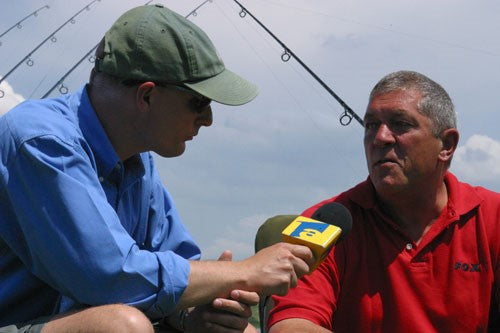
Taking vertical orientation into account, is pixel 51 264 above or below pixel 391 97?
above

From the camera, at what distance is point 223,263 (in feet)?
9.16

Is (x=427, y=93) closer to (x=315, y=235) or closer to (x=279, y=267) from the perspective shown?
(x=315, y=235)

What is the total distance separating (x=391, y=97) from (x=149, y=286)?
1.78 meters

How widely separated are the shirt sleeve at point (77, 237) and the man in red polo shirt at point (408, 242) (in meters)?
1.00

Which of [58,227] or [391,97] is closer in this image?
[58,227]

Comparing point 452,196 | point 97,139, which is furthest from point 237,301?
point 452,196

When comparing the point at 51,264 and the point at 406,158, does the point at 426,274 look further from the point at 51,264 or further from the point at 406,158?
the point at 51,264

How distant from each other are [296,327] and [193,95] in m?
1.12

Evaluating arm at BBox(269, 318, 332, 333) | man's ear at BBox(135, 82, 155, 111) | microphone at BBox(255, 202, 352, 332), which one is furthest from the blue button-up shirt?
arm at BBox(269, 318, 332, 333)

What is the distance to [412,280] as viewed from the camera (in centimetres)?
370

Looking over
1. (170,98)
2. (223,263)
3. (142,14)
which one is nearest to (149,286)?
(223,263)

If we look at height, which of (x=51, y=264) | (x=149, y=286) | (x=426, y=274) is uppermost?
(x=51, y=264)

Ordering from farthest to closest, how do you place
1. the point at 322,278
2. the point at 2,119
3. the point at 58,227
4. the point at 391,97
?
the point at 391,97, the point at 322,278, the point at 2,119, the point at 58,227

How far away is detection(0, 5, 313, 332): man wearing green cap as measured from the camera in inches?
101
